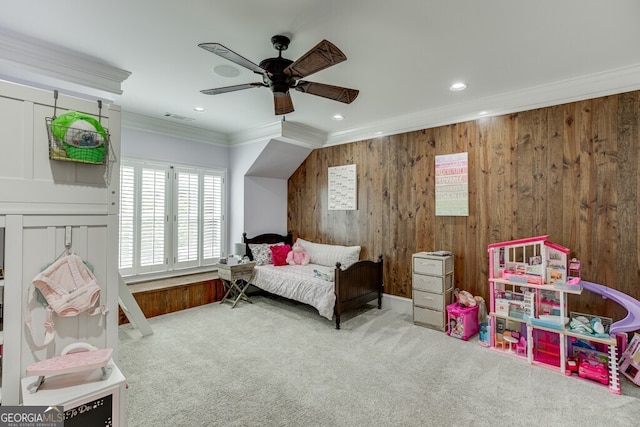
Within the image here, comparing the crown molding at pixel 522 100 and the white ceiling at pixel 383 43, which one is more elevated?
the white ceiling at pixel 383 43

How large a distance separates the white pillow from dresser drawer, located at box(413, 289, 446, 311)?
40.9 inches

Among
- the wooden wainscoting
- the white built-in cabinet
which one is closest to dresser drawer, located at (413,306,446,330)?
the wooden wainscoting

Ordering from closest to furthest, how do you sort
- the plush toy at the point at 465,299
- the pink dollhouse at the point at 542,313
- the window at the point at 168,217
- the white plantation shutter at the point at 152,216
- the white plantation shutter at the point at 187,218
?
the pink dollhouse at the point at 542,313 < the plush toy at the point at 465,299 < the window at the point at 168,217 < the white plantation shutter at the point at 152,216 < the white plantation shutter at the point at 187,218

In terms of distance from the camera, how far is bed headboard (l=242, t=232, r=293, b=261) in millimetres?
5113

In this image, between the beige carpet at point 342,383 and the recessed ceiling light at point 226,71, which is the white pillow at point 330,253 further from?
the recessed ceiling light at point 226,71

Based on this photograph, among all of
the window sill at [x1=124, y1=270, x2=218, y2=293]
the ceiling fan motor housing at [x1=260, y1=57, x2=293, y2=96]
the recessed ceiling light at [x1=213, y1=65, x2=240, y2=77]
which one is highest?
the recessed ceiling light at [x1=213, y1=65, x2=240, y2=77]

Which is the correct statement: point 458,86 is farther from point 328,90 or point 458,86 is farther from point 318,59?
point 318,59

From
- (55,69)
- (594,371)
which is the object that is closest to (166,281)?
(55,69)

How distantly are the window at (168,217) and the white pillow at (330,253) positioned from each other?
1.56 metres

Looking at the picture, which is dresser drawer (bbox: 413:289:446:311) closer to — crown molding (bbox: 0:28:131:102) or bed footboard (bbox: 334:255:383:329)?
bed footboard (bbox: 334:255:383:329)

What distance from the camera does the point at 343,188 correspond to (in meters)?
4.99

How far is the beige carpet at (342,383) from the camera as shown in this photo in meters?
2.11

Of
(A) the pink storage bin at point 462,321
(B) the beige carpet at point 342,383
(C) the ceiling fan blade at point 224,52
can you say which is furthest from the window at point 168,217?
(A) the pink storage bin at point 462,321

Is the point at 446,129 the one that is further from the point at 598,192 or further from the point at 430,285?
the point at 430,285
